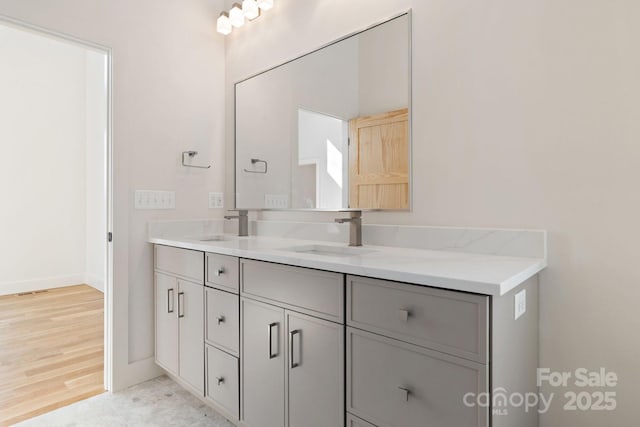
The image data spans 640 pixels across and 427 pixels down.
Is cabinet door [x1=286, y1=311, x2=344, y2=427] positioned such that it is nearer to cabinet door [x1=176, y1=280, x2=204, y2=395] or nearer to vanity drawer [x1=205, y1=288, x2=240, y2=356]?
vanity drawer [x1=205, y1=288, x2=240, y2=356]

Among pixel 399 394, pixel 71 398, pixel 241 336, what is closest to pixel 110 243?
pixel 71 398

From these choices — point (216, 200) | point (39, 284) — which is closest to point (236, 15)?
point (216, 200)

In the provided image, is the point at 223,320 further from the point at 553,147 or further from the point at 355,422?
the point at 553,147

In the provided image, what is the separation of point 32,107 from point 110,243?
3.37 metres

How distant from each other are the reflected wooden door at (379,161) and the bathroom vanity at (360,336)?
25 centimetres

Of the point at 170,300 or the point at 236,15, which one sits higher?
the point at 236,15

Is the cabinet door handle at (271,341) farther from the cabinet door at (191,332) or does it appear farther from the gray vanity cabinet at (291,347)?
the cabinet door at (191,332)

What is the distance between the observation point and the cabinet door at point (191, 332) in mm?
1876

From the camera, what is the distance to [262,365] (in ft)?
5.01

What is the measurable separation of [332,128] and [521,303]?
4.11 ft

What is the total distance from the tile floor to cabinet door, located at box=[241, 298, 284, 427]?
0.33 metres

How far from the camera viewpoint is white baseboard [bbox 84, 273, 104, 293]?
4379 millimetres

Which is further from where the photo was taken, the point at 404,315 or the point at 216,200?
the point at 216,200

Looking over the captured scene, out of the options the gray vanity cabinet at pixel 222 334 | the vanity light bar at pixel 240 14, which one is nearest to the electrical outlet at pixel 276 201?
the gray vanity cabinet at pixel 222 334
